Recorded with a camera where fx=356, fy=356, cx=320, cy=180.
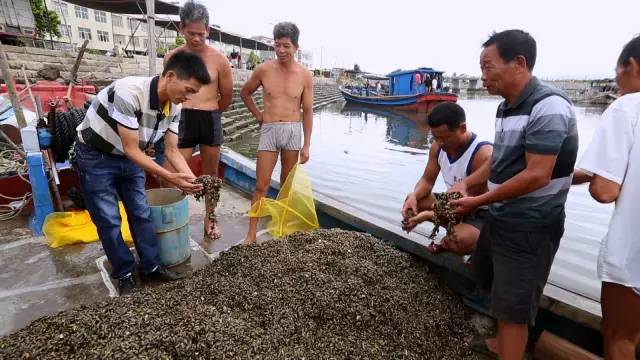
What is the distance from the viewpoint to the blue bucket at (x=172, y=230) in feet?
9.25

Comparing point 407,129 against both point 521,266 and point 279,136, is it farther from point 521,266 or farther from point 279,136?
point 521,266

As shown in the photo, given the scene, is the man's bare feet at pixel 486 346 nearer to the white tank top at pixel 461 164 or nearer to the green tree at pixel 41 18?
the white tank top at pixel 461 164

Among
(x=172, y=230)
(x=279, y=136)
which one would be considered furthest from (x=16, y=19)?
(x=172, y=230)

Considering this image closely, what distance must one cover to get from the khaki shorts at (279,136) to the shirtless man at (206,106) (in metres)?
0.48

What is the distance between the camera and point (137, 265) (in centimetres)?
294

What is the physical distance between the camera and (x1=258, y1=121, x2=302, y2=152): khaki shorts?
3461mm

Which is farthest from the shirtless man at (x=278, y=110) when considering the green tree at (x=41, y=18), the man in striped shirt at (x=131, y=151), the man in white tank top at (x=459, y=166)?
the green tree at (x=41, y=18)

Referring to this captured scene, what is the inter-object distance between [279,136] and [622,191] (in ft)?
8.54

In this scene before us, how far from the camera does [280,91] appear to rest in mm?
3459

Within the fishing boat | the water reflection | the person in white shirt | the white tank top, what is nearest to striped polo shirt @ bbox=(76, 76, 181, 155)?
the white tank top

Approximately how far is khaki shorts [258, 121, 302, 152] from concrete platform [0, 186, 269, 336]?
Result: 931mm

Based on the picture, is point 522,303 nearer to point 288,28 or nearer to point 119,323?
point 119,323

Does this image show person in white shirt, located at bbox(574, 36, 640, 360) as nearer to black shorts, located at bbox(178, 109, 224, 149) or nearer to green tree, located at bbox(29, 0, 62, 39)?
black shorts, located at bbox(178, 109, 224, 149)

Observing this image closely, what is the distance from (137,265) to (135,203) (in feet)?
2.02
